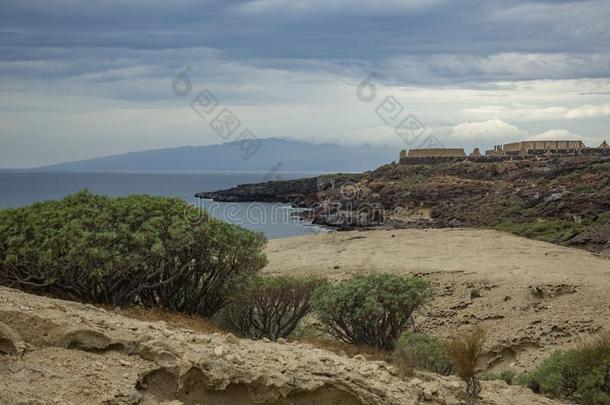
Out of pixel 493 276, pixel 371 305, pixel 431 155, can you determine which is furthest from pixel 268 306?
pixel 431 155

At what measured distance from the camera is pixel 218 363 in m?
8.85

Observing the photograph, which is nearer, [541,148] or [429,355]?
[429,355]

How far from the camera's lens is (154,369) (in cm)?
853

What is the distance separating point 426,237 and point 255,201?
63139 mm

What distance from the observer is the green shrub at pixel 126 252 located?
15.5 meters

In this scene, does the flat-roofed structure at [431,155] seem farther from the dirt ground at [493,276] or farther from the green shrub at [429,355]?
the green shrub at [429,355]

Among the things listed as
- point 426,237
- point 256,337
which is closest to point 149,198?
point 256,337

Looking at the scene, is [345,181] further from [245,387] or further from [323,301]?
[245,387]

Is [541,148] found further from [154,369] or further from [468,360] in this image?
[154,369]

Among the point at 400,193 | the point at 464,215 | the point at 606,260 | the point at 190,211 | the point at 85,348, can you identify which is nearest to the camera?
the point at 85,348

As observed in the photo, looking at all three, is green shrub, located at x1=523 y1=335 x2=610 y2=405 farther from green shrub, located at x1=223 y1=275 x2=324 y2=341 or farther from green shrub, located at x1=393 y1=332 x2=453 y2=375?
green shrub, located at x1=223 y1=275 x2=324 y2=341

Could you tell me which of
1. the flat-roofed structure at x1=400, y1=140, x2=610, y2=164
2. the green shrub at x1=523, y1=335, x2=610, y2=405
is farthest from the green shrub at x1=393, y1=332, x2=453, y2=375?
the flat-roofed structure at x1=400, y1=140, x2=610, y2=164

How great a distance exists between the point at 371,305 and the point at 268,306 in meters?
2.72

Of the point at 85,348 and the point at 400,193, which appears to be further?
the point at 400,193
